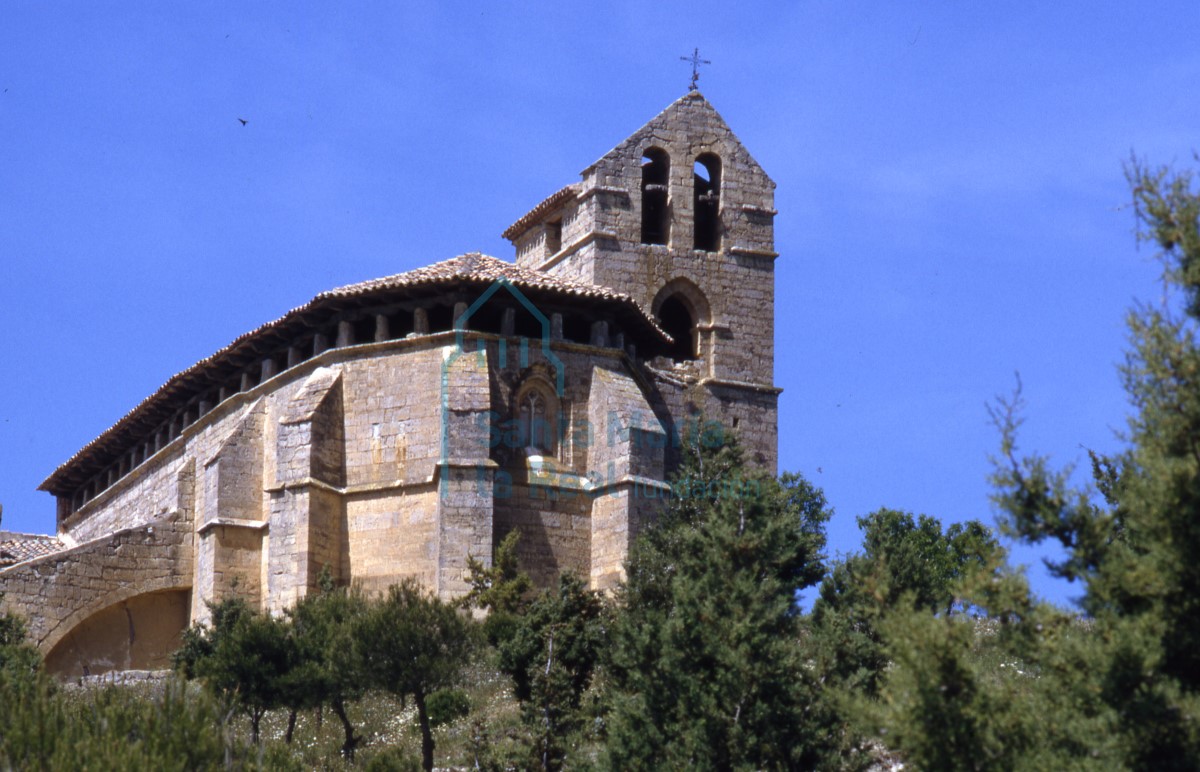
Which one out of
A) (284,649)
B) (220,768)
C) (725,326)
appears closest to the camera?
(220,768)

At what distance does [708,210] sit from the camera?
46375 mm

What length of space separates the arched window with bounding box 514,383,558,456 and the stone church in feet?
0.12

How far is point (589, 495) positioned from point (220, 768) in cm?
1650

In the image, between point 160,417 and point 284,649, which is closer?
point 284,649

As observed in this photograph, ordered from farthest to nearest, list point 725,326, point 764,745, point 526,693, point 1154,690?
point 725,326 → point 526,693 → point 764,745 → point 1154,690

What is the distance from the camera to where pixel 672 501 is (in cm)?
3450

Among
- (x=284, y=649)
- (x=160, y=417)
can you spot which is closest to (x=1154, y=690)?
(x=284, y=649)

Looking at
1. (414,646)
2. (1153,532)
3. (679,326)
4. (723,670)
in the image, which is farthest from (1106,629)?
(679,326)

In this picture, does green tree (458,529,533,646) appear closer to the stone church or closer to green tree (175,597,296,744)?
the stone church

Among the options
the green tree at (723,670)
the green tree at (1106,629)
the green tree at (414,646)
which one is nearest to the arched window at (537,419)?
the green tree at (414,646)

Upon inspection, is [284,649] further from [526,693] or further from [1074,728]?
[1074,728]

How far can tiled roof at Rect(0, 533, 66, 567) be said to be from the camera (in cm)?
4178

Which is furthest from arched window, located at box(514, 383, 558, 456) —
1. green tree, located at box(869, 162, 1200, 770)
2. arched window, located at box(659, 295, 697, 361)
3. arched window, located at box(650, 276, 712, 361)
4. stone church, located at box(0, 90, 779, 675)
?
green tree, located at box(869, 162, 1200, 770)

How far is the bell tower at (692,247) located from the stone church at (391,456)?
1379 mm
